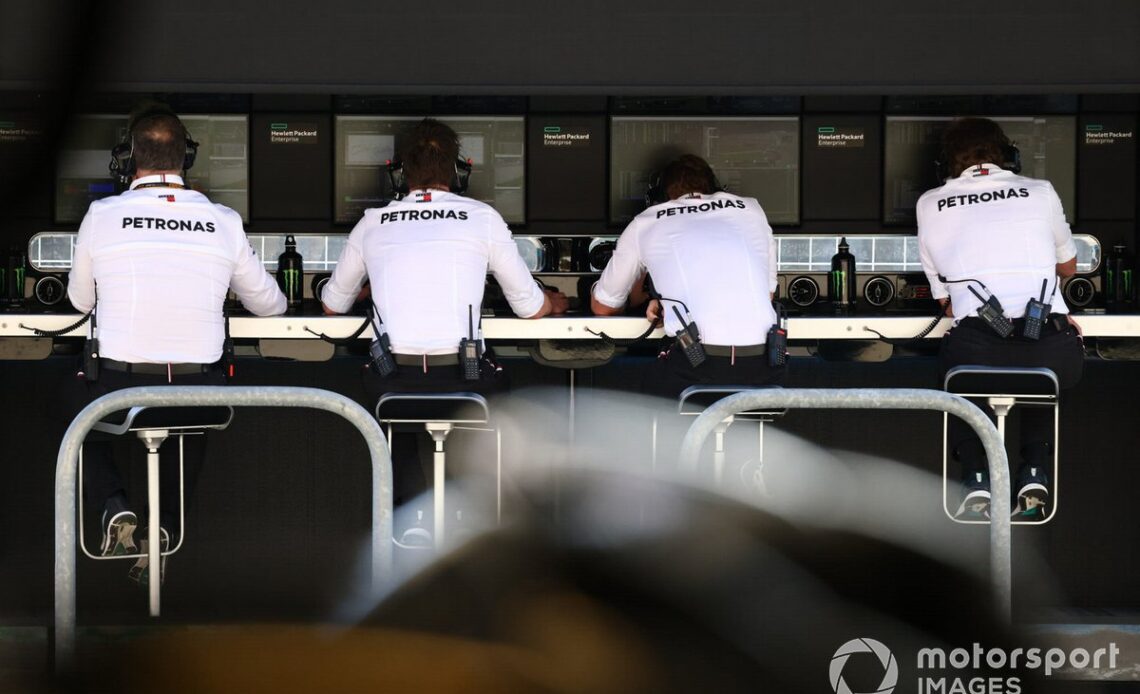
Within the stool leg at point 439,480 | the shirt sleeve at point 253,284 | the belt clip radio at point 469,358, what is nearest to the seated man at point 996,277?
the belt clip radio at point 469,358

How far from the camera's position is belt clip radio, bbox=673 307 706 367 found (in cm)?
436

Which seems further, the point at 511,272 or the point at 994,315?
the point at 511,272

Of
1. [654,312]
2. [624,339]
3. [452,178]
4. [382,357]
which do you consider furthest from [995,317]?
[382,357]

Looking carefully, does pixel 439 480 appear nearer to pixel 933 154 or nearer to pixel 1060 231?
pixel 1060 231

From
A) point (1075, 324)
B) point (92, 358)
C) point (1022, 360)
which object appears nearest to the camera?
point (92, 358)

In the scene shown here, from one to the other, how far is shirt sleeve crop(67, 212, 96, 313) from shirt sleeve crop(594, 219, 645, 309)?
1.58m

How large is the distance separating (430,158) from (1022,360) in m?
1.92

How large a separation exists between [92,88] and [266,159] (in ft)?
2.41

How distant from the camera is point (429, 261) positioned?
4.27 m

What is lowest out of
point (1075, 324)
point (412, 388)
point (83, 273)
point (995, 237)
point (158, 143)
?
point (412, 388)

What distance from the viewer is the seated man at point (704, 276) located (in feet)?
14.4

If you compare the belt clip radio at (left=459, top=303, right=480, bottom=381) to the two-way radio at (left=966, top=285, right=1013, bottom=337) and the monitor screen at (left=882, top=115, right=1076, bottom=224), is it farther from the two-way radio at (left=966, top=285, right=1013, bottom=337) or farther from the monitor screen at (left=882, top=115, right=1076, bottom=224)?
the monitor screen at (left=882, top=115, right=1076, bottom=224)

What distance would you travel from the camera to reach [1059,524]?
5.16m

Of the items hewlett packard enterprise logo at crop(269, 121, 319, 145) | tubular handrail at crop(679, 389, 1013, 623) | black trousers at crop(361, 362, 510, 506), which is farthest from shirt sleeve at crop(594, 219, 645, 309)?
tubular handrail at crop(679, 389, 1013, 623)
